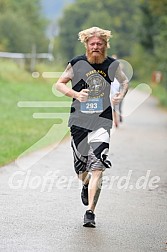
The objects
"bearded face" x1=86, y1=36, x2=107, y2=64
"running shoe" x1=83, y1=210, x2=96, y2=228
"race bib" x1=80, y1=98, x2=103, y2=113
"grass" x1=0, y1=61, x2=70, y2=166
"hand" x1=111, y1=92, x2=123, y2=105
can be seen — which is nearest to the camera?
"running shoe" x1=83, y1=210, x2=96, y2=228

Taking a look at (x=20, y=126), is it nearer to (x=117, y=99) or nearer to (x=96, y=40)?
(x=117, y=99)

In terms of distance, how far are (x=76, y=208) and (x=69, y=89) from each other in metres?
1.66

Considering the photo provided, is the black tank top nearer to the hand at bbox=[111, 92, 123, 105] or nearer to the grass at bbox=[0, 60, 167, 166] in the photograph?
the hand at bbox=[111, 92, 123, 105]

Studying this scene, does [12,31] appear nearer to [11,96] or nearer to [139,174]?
[11,96]

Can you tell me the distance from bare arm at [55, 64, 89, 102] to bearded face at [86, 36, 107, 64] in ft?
0.93

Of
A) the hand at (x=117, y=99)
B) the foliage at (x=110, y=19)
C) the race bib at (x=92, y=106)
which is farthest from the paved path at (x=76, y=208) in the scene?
the foliage at (x=110, y=19)

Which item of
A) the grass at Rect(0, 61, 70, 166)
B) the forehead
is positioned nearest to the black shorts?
the forehead

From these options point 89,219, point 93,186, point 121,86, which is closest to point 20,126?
point 121,86

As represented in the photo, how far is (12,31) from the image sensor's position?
Result: 6656 cm

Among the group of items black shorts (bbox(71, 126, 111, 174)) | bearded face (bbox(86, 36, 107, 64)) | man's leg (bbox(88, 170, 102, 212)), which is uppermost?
bearded face (bbox(86, 36, 107, 64))

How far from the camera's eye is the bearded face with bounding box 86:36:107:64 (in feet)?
28.8

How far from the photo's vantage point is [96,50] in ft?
28.8

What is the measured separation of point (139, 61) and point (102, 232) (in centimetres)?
8023

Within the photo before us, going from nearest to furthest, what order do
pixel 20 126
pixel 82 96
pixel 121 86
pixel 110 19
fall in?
pixel 82 96
pixel 121 86
pixel 20 126
pixel 110 19
